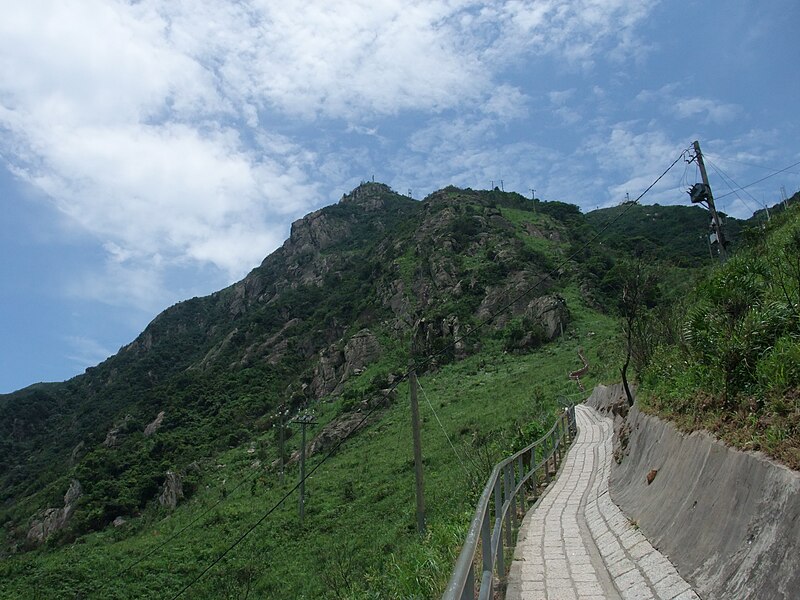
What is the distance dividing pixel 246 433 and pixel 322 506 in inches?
1141

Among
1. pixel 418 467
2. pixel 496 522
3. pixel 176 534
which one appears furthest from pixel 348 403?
pixel 496 522

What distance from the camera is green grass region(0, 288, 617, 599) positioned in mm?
14805

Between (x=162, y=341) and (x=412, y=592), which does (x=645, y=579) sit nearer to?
(x=412, y=592)

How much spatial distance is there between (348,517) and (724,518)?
21324 millimetres

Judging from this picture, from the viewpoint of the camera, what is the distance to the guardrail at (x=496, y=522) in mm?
2650

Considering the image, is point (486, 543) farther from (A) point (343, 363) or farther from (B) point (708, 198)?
(A) point (343, 363)

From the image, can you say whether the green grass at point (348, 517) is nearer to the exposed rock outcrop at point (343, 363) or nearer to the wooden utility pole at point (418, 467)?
the wooden utility pole at point (418, 467)

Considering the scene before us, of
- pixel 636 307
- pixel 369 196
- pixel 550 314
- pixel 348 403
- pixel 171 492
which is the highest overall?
pixel 369 196

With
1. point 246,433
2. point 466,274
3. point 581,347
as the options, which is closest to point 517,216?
point 466,274

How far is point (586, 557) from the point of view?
5.97 meters

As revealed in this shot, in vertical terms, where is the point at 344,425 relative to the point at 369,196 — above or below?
below

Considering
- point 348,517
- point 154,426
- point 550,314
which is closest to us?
point 348,517

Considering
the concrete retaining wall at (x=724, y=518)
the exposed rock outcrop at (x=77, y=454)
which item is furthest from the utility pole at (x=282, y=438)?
the concrete retaining wall at (x=724, y=518)

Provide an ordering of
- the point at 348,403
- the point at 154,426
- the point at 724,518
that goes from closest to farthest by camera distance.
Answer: the point at 724,518, the point at 348,403, the point at 154,426
